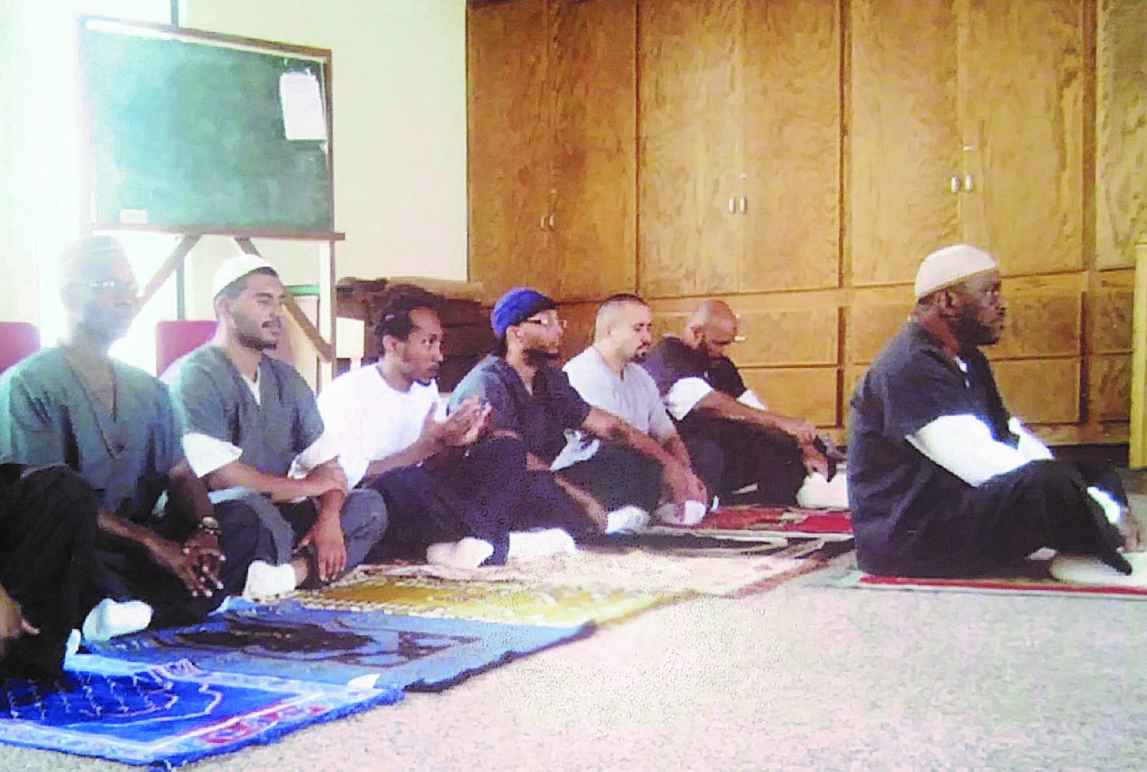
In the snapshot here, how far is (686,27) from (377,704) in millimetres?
5478

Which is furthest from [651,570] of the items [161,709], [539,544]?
[161,709]

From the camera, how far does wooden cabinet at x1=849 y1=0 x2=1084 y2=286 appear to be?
18.8 ft

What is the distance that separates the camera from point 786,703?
2.05 metres

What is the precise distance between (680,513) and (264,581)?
6.19ft

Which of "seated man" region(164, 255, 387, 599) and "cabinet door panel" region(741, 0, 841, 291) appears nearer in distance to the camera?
"seated man" region(164, 255, 387, 599)

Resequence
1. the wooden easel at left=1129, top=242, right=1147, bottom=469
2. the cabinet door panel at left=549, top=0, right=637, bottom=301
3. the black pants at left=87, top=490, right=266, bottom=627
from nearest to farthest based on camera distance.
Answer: the black pants at left=87, top=490, right=266, bottom=627 < the wooden easel at left=1129, top=242, right=1147, bottom=469 < the cabinet door panel at left=549, top=0, right=637, bottom=301

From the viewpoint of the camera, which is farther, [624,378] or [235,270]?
[624,378]

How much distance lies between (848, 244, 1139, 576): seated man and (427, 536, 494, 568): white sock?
1078mm

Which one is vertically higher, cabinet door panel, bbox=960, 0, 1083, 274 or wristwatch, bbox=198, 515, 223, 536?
cabinet door panel, bbox=960, 0, 1083, 274

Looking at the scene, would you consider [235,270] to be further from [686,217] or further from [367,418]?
[686,217]

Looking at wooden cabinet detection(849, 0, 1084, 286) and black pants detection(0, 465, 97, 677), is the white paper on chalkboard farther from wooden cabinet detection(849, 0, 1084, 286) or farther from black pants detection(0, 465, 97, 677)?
black pants detection(0, 465, 97, 677)

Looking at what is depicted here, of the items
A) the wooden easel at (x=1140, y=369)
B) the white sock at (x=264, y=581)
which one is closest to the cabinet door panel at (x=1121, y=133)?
the wooden easel at (x=1140, y=369)

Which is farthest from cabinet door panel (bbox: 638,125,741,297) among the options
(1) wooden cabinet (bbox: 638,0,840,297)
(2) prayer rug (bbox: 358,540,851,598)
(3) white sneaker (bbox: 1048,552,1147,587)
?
(3) white sneaker (bbox: 1048,552,1147,587)

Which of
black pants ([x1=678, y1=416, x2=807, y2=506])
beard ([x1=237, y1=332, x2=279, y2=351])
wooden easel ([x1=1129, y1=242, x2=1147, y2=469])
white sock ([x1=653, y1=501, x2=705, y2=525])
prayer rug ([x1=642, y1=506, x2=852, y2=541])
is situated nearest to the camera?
beard ([x1=237, y1=332, x2=279, y2=351])
